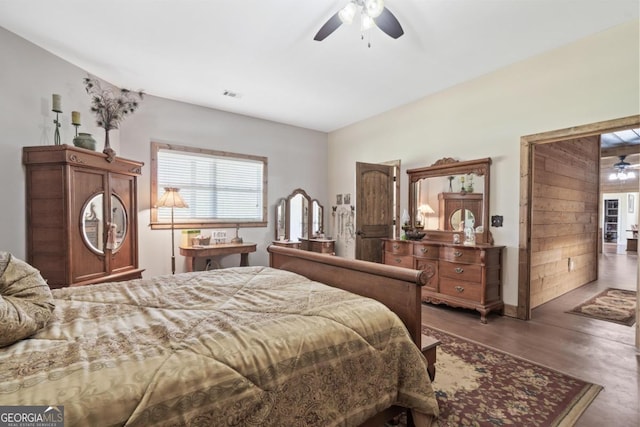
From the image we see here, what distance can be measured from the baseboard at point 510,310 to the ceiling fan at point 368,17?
3224 millimetres

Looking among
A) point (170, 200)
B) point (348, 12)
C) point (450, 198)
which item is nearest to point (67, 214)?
point (170, 200)

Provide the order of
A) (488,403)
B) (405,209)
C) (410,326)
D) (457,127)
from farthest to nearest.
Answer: (405,209)
(457,127)
(488,403)
(410,326)

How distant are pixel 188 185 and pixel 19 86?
217 centimetres

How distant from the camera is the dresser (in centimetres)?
338

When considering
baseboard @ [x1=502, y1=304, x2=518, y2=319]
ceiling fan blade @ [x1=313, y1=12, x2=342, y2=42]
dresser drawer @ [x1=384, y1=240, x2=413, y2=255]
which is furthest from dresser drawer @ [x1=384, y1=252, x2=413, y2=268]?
ceiling fan blade @ [x1=313, y1=12, x2=342, y2=42]

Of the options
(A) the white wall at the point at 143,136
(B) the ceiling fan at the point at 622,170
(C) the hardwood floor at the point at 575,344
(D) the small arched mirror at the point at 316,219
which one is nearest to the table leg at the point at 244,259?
(A) the white wall at the point at 143,136

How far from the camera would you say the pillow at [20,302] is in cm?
113

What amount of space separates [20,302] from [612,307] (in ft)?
18.7

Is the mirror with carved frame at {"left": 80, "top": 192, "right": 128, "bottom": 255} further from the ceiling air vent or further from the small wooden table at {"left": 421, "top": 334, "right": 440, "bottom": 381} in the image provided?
the small wooden table at {"left": 421, "top": 334, "right": 440, "bottom": 381}

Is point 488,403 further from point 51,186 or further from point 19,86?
point 19,86

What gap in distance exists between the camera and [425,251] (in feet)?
13.0

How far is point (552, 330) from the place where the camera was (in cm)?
307

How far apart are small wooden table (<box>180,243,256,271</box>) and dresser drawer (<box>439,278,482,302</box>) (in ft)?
9.48

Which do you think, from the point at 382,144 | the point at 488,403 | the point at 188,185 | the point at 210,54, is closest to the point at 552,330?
the point at 488,403
